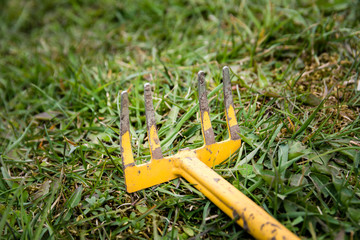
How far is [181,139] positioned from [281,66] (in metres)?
1.24

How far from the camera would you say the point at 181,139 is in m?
2.02

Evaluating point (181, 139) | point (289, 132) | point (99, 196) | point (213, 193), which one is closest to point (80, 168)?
point (99, 196)

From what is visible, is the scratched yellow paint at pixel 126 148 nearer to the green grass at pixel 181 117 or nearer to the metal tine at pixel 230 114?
the green grass at pixel 181 117

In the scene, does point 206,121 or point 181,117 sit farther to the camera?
point 181,117

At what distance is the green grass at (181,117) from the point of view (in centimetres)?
152

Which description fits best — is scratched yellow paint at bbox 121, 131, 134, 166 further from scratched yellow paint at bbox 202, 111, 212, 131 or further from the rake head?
scratched yellow paint at bbox 202, 111, 212, 131

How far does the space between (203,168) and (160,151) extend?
0.88ft

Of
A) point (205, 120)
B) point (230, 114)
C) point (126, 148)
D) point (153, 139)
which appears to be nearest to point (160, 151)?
point (153, 139)

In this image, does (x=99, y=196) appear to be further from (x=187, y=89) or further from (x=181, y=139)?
(x=187, y=89)

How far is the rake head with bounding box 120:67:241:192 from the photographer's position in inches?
61.2

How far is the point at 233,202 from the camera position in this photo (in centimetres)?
136

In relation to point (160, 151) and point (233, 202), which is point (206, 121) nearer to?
point (160, 151)

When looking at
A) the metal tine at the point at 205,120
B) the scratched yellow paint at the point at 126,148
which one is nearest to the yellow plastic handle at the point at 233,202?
the metal tine at the point at 205,120

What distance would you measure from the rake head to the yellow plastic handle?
7cm
